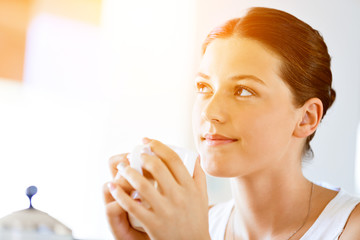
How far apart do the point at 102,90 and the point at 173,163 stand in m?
1.14

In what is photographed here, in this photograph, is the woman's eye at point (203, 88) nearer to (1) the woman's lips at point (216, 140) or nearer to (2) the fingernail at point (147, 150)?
(1) the woman's lips at point (216, 140)

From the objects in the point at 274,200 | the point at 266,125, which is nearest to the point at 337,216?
the point at 274,200

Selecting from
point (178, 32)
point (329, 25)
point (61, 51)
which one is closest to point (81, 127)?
point (61, 51)

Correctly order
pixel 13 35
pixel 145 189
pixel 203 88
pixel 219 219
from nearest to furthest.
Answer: pixel 145 189, pixel 203 88, pixel 219 219, pixel 13 35

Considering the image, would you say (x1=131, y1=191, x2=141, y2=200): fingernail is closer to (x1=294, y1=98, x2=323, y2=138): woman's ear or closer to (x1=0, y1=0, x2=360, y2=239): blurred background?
(x1=294, y1=98, x2=323, y2=138): woman's ear

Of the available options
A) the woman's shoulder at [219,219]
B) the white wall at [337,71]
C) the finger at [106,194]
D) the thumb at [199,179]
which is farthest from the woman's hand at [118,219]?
the white wall at [337,71]

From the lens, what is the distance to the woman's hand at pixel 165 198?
0.60m

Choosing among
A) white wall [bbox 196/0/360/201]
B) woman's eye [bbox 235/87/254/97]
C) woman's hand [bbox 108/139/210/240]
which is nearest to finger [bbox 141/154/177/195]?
woman's hand [bbox 108/139/210/240]

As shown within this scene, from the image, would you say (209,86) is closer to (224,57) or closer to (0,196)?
(224,57)

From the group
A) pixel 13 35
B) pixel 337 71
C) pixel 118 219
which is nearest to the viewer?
pixel 118 219

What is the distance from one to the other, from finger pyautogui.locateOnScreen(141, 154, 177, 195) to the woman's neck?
378 millimetres

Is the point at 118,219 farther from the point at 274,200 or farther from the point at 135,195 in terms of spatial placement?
the point at 274,200

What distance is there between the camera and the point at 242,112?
2.76ft

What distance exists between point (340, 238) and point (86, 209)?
1122 mm
